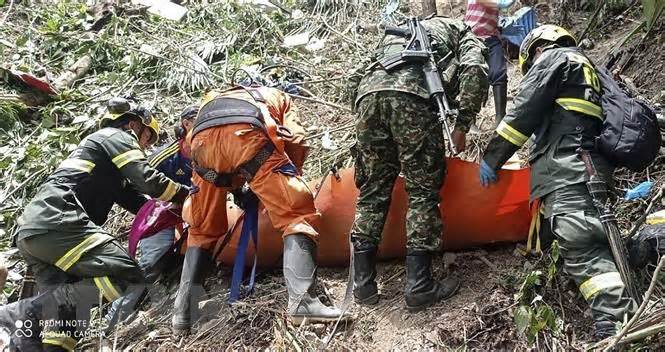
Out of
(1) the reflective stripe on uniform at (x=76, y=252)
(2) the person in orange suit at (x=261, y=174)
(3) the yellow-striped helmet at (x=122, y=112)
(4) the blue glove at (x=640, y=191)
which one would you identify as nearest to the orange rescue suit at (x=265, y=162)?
(2) the person in orange suit at (x=261, y=174)

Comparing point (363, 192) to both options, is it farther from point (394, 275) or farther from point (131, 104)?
point (131, 104)

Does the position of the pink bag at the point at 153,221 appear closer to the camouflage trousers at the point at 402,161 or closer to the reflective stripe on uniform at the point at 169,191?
the reflective stripe on uniform at the point at 169,191

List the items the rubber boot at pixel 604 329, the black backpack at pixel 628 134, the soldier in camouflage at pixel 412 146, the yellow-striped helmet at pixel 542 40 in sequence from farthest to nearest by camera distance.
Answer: the yellow-striped helmet at pixel 542 40
the soldier in camouflage at pixel 412 146
the black backpack at pixel 628 134
the rubber boot at pixel 604 329

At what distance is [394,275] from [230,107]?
1334mm

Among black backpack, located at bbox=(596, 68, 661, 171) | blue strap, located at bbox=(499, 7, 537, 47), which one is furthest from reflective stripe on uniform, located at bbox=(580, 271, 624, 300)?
blue strap, located at bbox=(499, 7, 537, 47)

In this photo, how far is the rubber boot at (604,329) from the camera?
2629mm

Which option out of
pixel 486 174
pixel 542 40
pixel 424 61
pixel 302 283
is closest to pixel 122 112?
pixel 302 283

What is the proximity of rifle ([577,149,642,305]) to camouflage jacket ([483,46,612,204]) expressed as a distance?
7cm

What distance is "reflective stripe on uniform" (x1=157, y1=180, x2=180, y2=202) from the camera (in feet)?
12.3

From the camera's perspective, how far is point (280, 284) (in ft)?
12.0

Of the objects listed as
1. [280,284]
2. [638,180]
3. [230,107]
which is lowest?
[280,284]

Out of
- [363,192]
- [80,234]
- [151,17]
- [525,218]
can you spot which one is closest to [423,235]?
[363,192]

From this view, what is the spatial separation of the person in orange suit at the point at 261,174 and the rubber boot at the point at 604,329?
123 centimetres

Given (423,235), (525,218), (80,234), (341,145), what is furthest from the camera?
(341,145)
